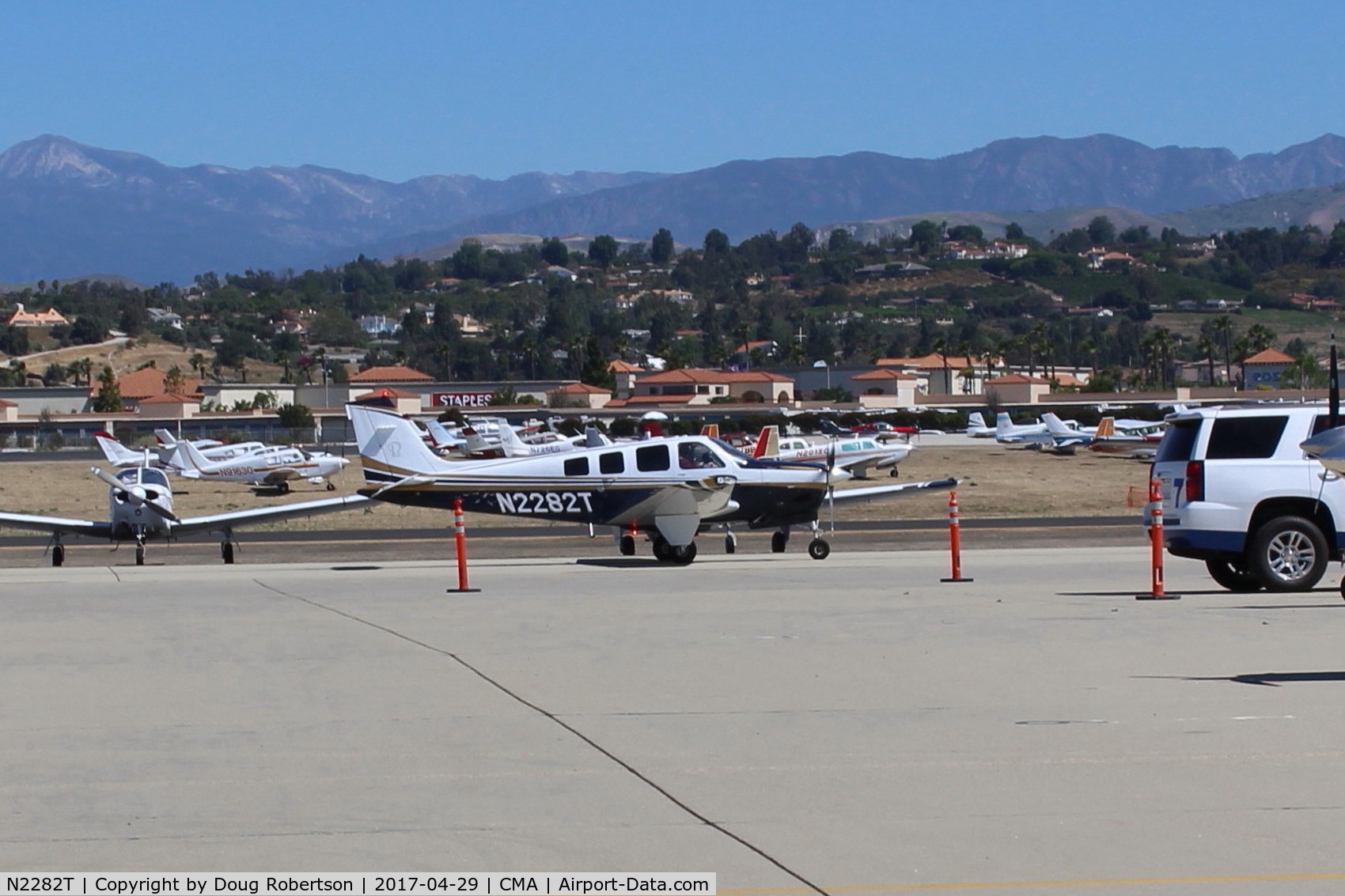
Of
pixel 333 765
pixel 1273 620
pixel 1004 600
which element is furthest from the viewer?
pixel 1004 600

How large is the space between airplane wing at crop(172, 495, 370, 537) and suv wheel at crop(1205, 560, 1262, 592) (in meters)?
14.1

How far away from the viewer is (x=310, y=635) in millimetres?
→ 14883

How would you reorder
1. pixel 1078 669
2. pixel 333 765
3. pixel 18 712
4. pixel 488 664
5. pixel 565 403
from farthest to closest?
pixel 565 403
pixel 488 664
pixel 1078 669
pixel 18 712
pixel 333 765

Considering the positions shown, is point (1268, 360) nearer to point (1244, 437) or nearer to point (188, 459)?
point (188, 459)

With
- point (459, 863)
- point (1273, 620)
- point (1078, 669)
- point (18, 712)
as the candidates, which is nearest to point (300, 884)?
point (459, 863)

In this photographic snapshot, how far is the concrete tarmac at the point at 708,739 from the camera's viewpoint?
710 centimetres

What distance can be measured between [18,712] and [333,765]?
3129 millimetres

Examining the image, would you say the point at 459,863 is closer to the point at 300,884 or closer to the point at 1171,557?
the point at 300,884

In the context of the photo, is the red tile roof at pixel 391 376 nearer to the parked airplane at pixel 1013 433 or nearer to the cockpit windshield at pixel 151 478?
the parked airplane at pixel 1013 433

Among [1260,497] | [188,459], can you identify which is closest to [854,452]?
[188,459]

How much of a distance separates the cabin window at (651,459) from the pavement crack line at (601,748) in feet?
24.9

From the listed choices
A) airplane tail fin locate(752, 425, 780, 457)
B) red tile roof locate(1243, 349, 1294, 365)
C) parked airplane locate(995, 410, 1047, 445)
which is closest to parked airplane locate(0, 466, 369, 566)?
airplane tail fin locate(752, 425, 780, 457)

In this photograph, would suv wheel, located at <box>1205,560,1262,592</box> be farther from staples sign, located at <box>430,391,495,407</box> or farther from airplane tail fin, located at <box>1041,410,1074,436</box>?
staples sign, located at <box>430,391,495,407</box>

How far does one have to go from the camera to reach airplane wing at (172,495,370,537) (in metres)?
26.9
